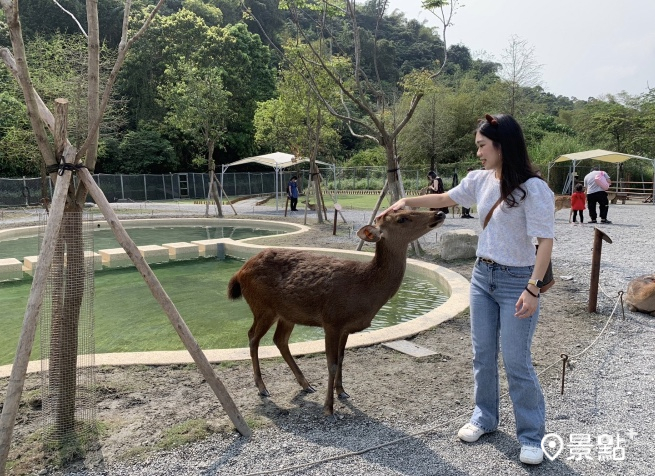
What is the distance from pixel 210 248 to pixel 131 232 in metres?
6.12

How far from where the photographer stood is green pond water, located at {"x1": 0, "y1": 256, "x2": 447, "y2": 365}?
22.2 feet

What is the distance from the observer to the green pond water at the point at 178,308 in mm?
6781

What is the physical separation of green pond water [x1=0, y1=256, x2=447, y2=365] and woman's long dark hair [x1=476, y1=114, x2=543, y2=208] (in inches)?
156

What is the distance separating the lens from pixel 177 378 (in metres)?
4.86

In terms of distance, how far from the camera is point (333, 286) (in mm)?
4242

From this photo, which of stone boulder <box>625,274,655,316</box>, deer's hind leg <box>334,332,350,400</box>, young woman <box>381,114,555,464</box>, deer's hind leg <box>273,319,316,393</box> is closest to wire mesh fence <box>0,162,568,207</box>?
stone boulder <box>625,274,655,316</box>

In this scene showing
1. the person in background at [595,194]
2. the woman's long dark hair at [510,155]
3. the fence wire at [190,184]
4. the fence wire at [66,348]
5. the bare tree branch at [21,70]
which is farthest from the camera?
the fence wire at [190,184]

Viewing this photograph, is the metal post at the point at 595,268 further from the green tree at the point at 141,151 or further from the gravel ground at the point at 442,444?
the green tree at the point at 141,151

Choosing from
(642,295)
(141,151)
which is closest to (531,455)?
(642,295)

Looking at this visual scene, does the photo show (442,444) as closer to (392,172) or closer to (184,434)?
(184,434)

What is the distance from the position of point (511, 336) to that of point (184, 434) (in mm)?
2279

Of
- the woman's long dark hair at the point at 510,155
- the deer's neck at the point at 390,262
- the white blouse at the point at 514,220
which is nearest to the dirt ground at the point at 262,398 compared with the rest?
the deer's neck at the point at 390,262

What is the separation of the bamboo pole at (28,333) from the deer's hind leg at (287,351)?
2.00 meters

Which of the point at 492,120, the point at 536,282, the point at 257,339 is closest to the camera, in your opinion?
the point at 536,282
